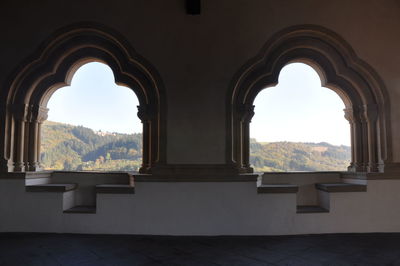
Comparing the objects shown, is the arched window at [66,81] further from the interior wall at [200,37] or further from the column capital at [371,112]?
the column capital at [371,112]

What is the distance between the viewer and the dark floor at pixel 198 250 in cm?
258

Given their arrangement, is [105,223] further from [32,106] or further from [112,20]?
[112,20]

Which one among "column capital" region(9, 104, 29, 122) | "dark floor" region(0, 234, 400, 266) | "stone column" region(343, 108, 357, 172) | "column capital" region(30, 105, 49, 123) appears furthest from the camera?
"stone column" region(343, 108, 357, 172)

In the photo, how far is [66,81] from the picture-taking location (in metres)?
3.88

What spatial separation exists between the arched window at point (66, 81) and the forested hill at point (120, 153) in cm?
35

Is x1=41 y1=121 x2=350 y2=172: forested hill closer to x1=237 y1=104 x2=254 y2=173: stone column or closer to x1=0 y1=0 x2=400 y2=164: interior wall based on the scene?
x1=237 y1=104 x2=254 y2=173: stone column

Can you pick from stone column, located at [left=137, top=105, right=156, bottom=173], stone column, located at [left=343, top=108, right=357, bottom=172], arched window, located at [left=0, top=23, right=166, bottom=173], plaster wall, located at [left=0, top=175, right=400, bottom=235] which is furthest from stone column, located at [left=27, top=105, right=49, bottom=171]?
stone column, located at [left=343, top=108, right=357, bottom=172]

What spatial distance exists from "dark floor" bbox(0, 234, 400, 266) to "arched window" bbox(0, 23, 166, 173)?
0.95m

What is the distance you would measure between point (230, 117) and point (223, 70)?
62 centimetres

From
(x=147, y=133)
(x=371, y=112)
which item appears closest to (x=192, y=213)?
(x=147, y=133)

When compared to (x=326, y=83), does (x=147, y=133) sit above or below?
below

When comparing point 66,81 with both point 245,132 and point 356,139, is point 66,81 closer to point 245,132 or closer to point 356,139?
point 245,132

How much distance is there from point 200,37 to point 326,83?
1893 mm

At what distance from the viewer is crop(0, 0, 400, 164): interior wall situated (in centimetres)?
355
